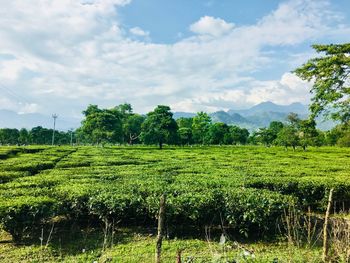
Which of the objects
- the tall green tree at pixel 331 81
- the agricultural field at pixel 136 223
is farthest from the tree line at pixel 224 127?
the agricultural field at pixel 136 223

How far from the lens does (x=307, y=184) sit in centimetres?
1250

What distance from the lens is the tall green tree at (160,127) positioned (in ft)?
190

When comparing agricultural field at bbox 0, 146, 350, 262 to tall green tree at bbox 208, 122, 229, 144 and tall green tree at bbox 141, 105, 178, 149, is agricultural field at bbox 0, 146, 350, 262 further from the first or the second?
tall green tree at bbox 208, 122, 229, 144

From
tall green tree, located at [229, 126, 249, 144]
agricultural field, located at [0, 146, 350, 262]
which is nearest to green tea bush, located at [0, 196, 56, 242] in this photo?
agricultural field, located at [0, 146, 350, 262]

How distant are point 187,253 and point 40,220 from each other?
13.3 feet

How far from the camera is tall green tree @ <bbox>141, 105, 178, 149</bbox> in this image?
190ft

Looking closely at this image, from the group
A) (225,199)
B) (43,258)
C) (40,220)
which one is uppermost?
(225,199)

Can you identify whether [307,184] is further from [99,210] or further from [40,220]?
[40,220]

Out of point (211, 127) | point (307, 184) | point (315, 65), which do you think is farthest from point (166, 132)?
point (307, 184)

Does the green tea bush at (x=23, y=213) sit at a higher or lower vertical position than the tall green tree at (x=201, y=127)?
lower

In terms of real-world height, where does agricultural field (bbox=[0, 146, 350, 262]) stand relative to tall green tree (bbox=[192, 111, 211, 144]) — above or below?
below

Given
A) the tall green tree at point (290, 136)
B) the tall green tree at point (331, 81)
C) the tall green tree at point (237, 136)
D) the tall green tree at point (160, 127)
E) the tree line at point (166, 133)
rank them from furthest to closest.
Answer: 1. the tall green tree at point (237, 136)
2. the tall green tree at point (160, 127)
3. the tree line at point (166, 133)
4. the tall green tree at point (290, 136)
5. the tall green tree at point (331, 81)

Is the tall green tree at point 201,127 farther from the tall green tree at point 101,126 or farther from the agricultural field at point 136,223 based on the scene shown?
the agricultural field at point 136,223

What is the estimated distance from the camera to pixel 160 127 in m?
59.0
